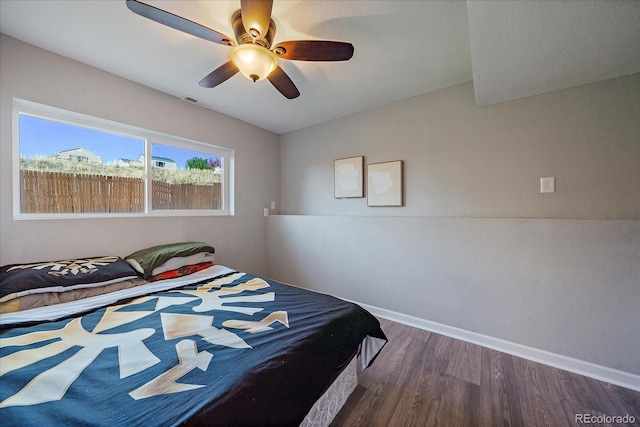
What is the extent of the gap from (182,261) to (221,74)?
1676 millimetres

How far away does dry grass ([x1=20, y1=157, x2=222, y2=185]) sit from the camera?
1865mm

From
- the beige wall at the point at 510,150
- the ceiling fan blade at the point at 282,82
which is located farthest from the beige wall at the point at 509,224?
the ceiling fan blade at the point at 282,82

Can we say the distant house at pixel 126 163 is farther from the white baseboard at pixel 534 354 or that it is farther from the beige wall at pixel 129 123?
the white baseboard at pixel 534 354

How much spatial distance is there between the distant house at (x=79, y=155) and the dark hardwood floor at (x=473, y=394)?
2833 millimetres

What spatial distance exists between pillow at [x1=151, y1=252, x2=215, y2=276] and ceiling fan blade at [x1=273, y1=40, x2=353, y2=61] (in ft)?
6.38

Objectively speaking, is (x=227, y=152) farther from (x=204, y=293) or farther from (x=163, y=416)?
(x=163, y=416)

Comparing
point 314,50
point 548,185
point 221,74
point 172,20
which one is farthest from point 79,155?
point 548,185

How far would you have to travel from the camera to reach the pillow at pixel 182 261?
207cm

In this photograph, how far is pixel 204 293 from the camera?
5.63ft

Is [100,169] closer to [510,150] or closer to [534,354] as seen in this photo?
[510,150]

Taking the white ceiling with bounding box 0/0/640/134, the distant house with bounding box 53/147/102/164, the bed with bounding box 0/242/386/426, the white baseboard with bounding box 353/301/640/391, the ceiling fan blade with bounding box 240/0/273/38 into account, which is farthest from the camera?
the distant house with bounding box 53/147/102/164

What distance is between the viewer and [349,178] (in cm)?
294

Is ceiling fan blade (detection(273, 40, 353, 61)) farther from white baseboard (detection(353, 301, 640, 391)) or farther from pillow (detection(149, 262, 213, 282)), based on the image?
white baseboard (detection(353, 301, 640, 391))

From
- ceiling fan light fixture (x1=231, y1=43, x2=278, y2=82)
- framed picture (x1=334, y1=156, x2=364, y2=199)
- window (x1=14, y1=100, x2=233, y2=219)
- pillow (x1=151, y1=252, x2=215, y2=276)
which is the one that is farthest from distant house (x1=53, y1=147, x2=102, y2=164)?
framed picture (x1=334, y1=156, x2=364, y2=199)
